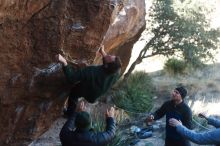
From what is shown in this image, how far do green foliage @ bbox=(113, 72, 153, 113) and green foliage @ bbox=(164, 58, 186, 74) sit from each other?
1925 mm

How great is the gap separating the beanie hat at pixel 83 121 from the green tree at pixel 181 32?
1066cm

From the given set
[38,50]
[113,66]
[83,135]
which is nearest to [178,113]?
[113,66]

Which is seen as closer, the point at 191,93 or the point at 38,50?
the point at 38,50

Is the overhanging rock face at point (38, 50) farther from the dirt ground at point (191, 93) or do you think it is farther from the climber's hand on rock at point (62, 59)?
the dirt ground at point (191, 93)

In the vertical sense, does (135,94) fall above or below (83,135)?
below

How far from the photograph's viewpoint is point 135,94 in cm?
1562

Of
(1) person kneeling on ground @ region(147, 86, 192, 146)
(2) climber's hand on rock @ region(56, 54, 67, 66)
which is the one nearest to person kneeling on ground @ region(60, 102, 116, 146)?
(2) climber's hand on rock @ region(56, 54, 67, 66)

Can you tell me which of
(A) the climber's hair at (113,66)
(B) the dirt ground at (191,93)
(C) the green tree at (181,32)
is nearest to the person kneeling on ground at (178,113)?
(A) the climber's hair at (113,66)

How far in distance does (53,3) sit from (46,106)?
2007 millimetres

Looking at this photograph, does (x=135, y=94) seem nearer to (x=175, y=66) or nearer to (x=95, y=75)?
(x=175, y=66)

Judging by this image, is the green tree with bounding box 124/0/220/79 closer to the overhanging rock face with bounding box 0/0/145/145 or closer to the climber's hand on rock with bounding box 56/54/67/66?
the overhanging rock face with bounding box 0/0/145/145

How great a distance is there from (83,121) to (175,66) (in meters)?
13.1

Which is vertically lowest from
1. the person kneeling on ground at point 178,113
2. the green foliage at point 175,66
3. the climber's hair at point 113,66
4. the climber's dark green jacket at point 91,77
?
the green foliage at point 175,66

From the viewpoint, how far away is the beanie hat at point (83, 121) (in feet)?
20.0
